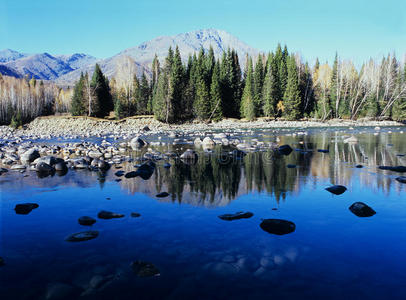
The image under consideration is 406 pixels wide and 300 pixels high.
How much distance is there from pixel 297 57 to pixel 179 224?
7530 centimetres

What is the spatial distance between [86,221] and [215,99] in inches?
1795

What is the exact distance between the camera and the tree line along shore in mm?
47156

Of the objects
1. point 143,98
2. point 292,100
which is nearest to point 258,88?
point 292,100

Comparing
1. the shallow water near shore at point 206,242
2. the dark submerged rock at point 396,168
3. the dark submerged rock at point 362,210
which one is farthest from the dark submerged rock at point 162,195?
the dark submerged rock at point 396,168

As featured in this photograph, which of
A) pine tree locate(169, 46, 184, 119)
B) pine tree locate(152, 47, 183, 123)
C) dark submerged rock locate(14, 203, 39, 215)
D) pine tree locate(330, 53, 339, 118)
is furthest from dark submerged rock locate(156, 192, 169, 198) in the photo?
pine tree locate(330, 53, 339, 118)

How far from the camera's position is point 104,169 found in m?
8.94

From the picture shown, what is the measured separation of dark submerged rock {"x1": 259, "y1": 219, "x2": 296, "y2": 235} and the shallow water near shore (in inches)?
3.5

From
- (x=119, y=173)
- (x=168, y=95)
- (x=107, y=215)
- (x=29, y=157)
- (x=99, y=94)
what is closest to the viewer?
(x=107, y=215)

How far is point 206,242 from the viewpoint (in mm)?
3684

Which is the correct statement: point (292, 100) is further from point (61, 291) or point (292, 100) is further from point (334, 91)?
point (61, 291)

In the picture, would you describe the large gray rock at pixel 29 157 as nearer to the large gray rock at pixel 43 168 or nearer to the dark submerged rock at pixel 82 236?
the large gray rock at pixel 43 168

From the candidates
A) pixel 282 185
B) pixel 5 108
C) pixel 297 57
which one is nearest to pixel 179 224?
pixel 282 185

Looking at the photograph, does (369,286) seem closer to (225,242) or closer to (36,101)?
(225,242)

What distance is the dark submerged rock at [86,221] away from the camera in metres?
4.42
